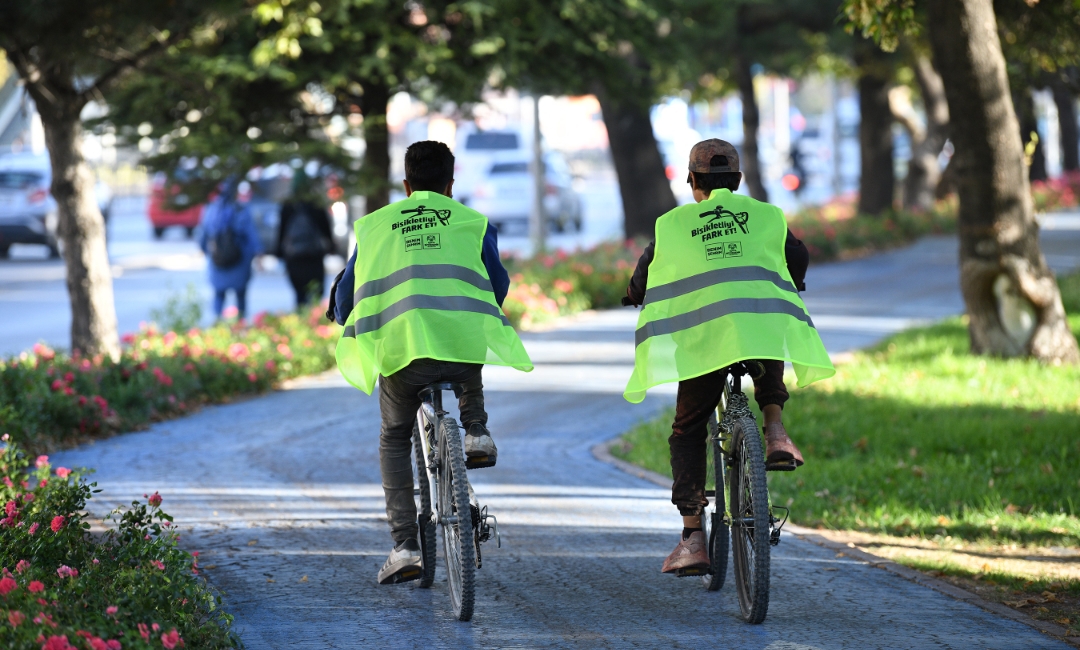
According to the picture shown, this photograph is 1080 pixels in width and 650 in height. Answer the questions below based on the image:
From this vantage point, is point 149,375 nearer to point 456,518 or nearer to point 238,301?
point 238,301

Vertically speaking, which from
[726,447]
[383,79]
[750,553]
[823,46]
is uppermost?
[823,46]

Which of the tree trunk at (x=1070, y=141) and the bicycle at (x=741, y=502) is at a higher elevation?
the tree trunk at (x=1070, y=141)

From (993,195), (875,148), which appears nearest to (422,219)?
(993,195)

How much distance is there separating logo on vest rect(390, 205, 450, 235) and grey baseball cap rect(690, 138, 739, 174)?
979mm

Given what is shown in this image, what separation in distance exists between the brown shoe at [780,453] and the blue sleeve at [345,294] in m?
1.73

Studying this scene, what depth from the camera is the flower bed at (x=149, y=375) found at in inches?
321

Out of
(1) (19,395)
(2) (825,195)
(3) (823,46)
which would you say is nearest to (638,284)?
(1) (19,395)

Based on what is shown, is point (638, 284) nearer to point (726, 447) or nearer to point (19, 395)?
point (726, 447)

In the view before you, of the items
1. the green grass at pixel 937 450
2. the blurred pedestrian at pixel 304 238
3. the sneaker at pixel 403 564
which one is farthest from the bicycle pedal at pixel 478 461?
the blurred pedestrian at pixel 304 238

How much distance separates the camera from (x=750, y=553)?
4.78 m

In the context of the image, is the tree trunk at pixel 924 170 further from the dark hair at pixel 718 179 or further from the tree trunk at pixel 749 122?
the dark hair at pixel 718 179

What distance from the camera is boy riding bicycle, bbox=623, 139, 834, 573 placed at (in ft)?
15.3

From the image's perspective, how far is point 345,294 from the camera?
515 cm

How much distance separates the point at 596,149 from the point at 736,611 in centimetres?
6770
